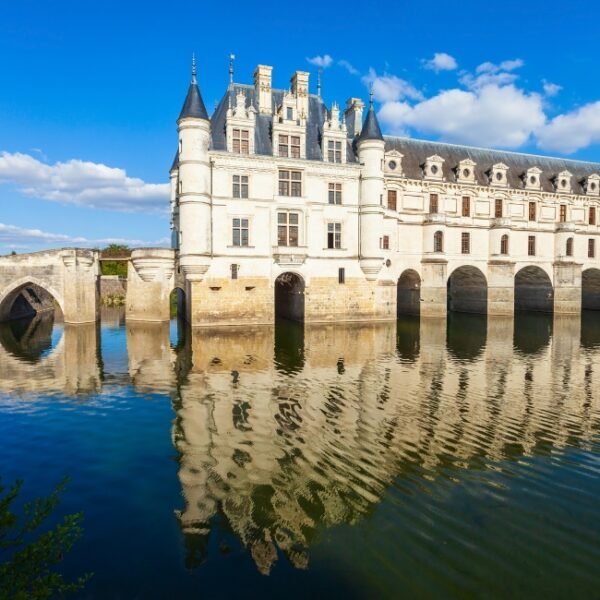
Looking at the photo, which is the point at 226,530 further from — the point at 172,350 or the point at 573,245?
the point at 573,245

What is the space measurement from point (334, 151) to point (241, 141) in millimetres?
7018

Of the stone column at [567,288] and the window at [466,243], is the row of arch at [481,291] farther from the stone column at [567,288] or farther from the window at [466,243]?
the window at [466,243]

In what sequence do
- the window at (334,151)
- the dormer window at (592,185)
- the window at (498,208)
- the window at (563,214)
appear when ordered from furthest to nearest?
the dormer window at (592,185)
the window at (563,214)
the window at (498,208)
the window at (334,151)

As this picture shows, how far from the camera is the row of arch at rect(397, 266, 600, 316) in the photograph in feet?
138

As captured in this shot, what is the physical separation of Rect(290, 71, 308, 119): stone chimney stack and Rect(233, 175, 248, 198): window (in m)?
6.57

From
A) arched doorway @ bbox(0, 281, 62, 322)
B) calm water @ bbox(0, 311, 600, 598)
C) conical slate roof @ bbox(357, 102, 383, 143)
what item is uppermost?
conical slate roof @ bbox(357, 102, 383, 143)

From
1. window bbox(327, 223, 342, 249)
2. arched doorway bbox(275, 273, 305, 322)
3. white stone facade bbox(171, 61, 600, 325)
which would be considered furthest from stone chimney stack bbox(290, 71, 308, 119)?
arched doorway bbox(275, 273, 305, 322)

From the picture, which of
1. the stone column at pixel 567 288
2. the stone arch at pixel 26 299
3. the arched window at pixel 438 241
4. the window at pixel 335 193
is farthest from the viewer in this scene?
the stone column at pixel 567 288

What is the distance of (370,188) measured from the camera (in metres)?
34.1

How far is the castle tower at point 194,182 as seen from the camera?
96.8 ft

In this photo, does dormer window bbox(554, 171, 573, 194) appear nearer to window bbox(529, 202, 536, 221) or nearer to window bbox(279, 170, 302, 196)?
window bbox(529, 202, 536, 221)

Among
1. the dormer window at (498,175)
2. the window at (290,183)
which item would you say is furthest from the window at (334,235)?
the dormer window at (498,175)

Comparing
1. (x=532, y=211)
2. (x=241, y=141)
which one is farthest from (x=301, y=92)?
(x=532, y=211)

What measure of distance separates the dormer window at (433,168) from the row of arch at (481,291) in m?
8.48
